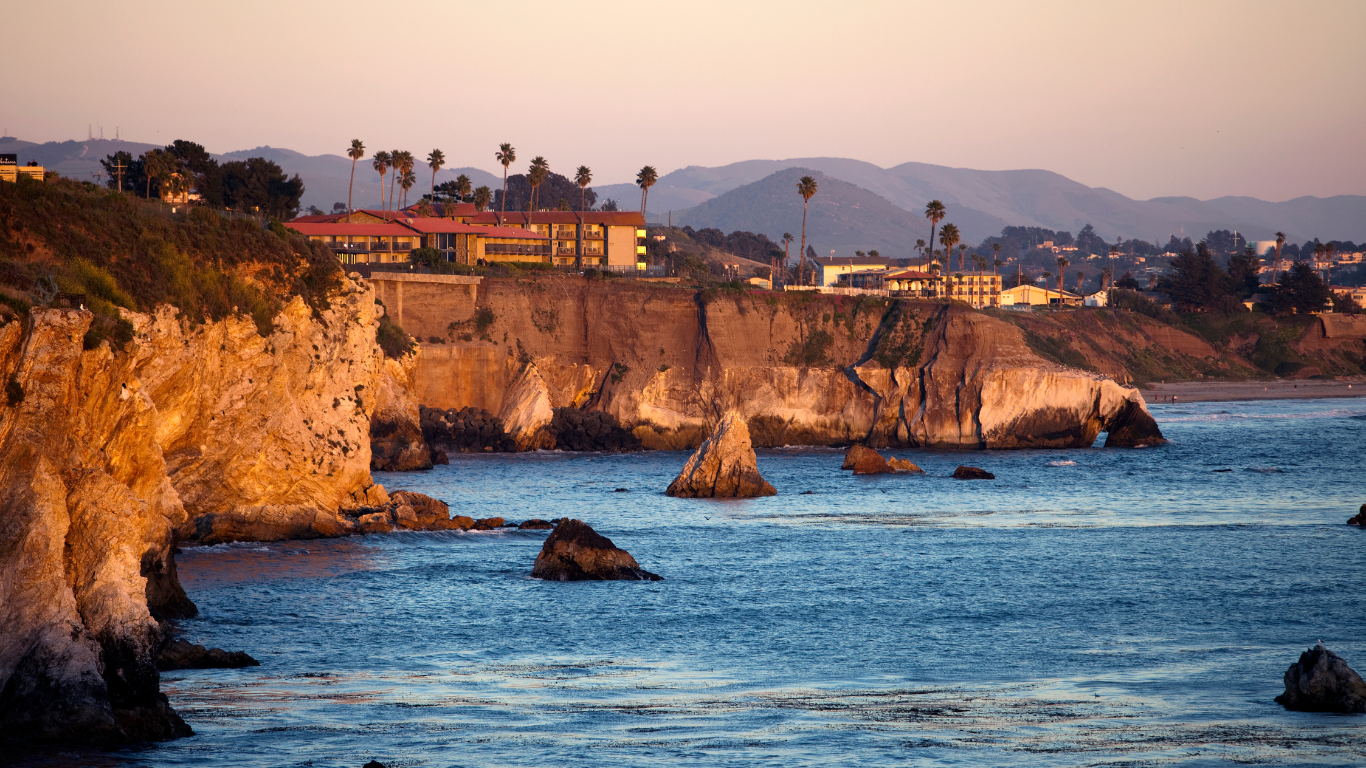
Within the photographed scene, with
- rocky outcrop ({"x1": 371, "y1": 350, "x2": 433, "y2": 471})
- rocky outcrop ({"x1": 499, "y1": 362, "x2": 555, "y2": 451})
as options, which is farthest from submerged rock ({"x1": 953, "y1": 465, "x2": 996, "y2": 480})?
rocky outcrop ({"x1": 371, "y1": 350, "x2": 433, "y2": 471})

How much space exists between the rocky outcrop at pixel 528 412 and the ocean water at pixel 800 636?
2440 centimetres

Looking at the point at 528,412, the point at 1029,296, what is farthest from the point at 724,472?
the point at 1029,296

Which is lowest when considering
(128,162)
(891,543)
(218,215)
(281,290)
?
(891,543)

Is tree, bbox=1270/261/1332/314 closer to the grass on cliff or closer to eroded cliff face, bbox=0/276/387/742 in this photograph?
the grass on cliff

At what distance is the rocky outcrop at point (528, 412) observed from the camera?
273ft

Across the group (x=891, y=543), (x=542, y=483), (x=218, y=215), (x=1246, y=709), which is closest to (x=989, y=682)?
(x=1246, y=709)

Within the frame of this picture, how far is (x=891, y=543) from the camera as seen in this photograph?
4500 centimetres

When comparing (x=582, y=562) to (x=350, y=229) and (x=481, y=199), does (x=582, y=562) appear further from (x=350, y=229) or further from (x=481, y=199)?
(x=481, y=199)

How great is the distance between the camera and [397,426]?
72250mm

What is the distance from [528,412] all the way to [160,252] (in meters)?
45.3

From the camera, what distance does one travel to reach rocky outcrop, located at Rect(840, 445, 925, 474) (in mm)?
70625

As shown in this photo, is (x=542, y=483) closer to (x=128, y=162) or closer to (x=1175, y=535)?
(x=1175, y=535)

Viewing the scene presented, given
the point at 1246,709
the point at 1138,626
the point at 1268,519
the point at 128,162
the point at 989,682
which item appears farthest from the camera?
the point at 128,162

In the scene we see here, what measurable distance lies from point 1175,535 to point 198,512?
36745mm
